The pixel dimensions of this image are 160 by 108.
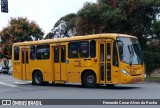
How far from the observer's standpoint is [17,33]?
6303 centimetres

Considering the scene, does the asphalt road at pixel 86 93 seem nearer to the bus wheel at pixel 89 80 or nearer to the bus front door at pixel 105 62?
the bus front door at pixel 105 62

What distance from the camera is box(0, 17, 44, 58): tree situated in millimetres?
63250

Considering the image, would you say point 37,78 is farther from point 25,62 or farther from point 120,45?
point 120,45

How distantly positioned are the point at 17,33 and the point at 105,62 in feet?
138

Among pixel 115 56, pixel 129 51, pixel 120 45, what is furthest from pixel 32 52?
pixel 129 51

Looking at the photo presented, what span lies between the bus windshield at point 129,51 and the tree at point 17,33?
4177cm

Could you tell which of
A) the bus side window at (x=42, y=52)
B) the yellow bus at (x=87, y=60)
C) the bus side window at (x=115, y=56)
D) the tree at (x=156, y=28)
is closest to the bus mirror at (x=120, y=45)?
the yellow bus at (x=87, y=60)

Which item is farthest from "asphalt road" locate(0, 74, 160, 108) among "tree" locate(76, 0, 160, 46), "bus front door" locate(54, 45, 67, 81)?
"tree" locate(76, 0, 160, 46)

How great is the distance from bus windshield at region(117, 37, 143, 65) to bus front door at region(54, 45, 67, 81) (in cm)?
419

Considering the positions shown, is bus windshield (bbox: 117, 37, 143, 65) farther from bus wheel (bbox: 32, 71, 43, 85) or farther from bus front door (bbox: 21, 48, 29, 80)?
bus front door (bbox: 21, 48, 29, 80)

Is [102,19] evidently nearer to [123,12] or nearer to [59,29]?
[123,12]

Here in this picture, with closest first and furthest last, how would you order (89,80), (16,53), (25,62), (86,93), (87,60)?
1. (86,93)
2. (87,60)
3. (89,80)
4. (25,62)
5. (16,53)

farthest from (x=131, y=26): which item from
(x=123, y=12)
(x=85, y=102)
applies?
(x=85, y=102)

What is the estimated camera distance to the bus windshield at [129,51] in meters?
22.1
